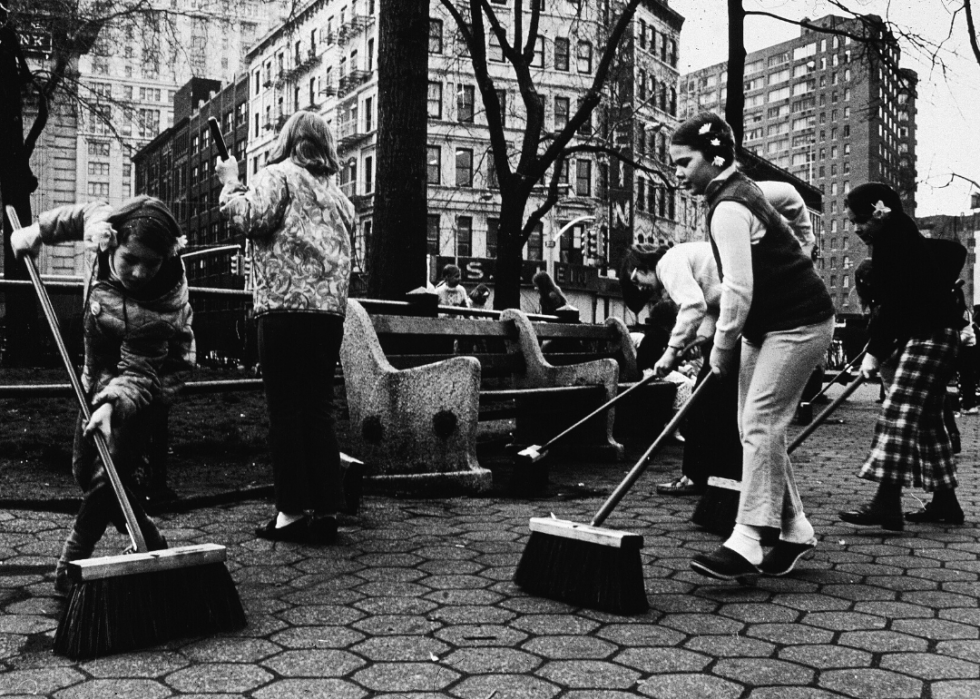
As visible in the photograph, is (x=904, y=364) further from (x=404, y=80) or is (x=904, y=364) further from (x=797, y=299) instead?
(x=404, y=80)

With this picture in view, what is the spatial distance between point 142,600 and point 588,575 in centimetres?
148

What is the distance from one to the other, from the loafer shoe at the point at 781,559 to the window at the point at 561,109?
2028 inches

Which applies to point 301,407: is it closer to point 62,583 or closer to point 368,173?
point 62,583

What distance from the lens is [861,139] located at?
154500 millimetres

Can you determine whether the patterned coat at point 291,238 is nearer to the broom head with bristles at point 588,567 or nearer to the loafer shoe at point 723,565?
the broom head with bristles at point 588,567

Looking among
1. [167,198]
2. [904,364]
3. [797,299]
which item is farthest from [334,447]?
[167,198]

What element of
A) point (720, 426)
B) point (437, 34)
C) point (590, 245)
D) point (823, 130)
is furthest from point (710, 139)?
point (823, 130)

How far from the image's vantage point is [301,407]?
5.00 m

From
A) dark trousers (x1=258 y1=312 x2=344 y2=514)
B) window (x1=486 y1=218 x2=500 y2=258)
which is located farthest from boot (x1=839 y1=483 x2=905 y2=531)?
window (x1=486 y1=218 x2=500 y2=258)

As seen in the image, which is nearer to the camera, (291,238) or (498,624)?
(498,624)

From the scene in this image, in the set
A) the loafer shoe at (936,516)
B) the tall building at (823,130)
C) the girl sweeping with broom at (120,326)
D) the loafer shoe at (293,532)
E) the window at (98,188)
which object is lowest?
the loafer shoe at (936,516)

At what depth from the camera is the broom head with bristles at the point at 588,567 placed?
385cm

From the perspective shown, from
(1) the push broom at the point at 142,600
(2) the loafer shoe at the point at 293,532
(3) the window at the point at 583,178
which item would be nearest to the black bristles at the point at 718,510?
(2) the loafer shoe at the point at 293,532

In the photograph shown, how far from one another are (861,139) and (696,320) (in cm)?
15929
